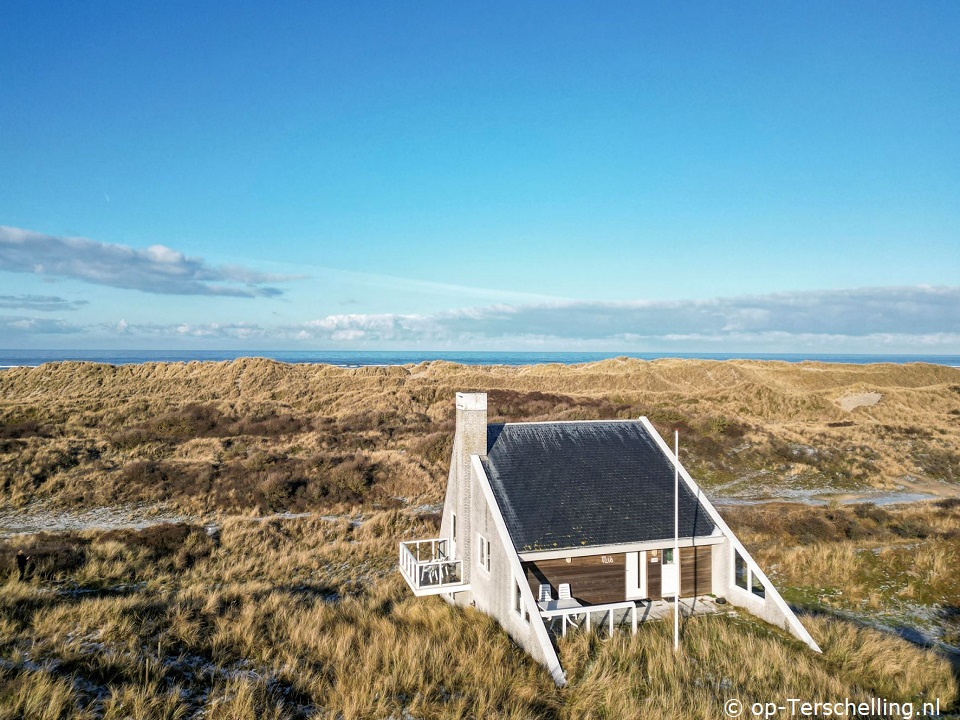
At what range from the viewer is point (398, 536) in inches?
895

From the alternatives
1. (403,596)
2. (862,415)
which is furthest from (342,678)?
(862,415)

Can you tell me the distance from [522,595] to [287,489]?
18.9 meters

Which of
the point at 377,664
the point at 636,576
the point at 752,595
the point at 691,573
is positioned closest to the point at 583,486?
the point at 636,576

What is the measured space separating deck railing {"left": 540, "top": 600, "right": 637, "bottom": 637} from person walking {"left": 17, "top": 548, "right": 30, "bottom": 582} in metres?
16.0

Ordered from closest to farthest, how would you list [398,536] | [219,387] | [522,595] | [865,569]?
[522,595] → [865,569] → [398,536] → [219,387]

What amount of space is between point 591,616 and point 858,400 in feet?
174

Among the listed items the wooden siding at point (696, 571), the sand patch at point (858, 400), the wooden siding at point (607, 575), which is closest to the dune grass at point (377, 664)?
the wooden siding at point (696, 571)

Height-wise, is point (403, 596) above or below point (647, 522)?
below

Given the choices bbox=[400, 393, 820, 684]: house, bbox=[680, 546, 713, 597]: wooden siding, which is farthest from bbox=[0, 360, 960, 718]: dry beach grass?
bbox=[680, 546, 713, 597]: wooden siding

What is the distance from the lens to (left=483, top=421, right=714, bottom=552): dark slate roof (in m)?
13.5

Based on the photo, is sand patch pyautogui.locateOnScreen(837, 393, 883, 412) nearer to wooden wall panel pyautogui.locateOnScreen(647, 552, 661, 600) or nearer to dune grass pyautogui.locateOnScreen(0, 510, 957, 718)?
dune grass pyautogui.locateOnScreen(0, 510, 957, 718)

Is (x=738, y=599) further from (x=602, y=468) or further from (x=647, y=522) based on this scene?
(x=602, y=468)

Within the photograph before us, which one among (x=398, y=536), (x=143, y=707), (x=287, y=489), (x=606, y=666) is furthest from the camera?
(x=287, y=489)

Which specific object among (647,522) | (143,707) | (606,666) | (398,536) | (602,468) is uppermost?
(602,468)
